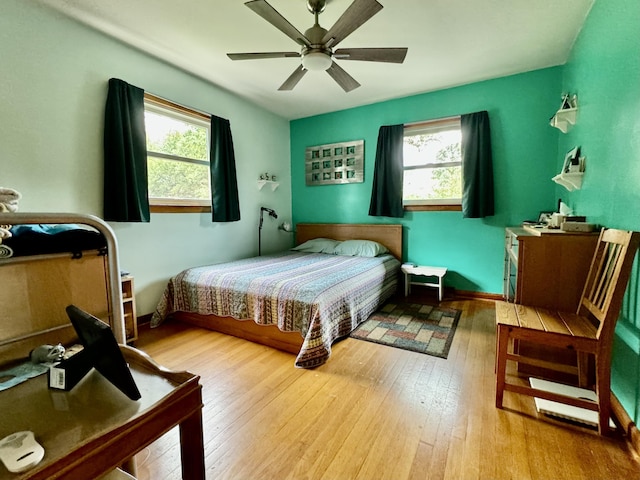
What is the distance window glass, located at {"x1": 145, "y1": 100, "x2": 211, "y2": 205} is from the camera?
2.93m

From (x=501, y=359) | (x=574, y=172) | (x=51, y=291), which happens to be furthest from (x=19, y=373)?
(x=574, y=172)

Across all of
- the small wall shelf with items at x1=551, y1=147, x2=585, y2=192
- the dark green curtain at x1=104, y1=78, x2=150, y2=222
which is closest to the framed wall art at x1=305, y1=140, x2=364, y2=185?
the small wall shelf with items at x1=551, y1=147, x2=585, y2=192

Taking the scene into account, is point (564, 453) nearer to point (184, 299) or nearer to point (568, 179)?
point (568, 179)

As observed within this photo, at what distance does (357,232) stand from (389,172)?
0.97 m

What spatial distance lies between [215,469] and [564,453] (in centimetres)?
155

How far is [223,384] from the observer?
1863 mm

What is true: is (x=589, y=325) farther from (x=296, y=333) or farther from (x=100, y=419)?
(x=100, y=419)

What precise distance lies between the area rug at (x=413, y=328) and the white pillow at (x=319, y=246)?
120cm

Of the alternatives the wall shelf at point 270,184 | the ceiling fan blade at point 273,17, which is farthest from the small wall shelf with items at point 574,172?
the wall shelf at point 270,184

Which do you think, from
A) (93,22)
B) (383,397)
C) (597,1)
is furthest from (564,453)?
(93,22)

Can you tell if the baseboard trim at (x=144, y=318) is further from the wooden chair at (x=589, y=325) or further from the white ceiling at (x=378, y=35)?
the wooden chair at (x=589, y=325)

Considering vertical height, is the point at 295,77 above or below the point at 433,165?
above

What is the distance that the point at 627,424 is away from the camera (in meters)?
1.37

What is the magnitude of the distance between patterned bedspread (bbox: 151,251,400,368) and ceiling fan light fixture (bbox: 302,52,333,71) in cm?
168
